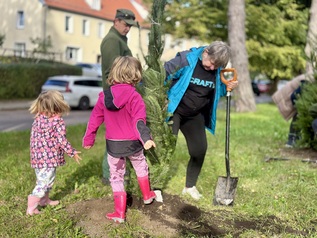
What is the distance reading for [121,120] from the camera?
3.97 m

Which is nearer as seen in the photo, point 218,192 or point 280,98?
point 218,192

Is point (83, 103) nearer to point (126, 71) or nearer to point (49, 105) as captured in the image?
point (49, 105)

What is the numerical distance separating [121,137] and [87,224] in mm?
890

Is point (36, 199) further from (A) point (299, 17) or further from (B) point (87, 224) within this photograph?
(A) point (299, 17)

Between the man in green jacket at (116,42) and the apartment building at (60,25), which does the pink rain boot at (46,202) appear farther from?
the apartment building at (60,25)

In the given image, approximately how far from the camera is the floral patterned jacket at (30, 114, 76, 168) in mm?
4109

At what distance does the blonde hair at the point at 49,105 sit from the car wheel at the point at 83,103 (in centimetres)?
1611

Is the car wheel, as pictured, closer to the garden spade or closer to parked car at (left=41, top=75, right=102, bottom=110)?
parked car at (left=41, top=75, right=102, bottom=110)

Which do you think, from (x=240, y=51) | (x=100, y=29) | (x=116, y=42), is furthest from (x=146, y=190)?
(x=100, y=29)

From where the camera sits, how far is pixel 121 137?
3.99 metres

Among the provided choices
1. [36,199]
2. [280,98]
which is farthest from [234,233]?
[280,98]

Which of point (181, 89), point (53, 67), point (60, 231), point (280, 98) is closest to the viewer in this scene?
point (60, 231)

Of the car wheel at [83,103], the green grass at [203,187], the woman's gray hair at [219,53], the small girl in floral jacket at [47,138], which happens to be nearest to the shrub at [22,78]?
the car wheel at [83,103]

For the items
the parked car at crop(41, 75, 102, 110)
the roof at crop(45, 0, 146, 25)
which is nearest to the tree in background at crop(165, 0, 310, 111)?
the parked car at crop(41, 75, 102, 110)
